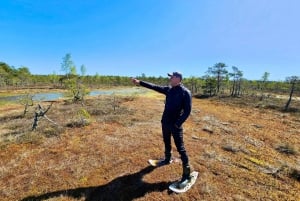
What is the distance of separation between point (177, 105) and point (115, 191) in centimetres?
227

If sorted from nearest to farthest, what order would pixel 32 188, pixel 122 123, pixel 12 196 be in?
pixel 12 196 → pixel 32 188 → pixel 122 123

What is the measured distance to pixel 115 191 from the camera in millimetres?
4051

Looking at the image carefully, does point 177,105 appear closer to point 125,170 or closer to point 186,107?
point 186,107

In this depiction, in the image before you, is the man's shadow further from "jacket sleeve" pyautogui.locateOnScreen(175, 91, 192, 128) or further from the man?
"jacket sleeve" pyautogui.locateOnScreen(175, 91, 192, 128)

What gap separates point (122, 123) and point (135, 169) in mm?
5593

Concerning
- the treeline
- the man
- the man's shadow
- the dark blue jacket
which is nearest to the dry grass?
the man's shadow

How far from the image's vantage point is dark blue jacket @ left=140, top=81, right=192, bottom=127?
12.6ft

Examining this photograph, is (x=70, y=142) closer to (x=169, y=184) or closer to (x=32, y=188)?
(x=32, y=188)

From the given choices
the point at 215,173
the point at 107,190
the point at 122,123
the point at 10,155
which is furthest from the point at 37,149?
the point at 215,173

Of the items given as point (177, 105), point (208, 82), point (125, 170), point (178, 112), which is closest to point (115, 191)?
point (125, 170)

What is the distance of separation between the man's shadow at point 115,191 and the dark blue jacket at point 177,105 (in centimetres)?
147

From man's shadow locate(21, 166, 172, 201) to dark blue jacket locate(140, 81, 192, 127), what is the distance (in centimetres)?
147

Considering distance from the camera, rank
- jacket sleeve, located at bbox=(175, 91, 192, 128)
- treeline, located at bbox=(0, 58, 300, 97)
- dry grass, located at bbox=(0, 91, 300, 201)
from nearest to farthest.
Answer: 1. jacket sleeve, located at bbox=(175, 91, 192, 128)
2. dry grass, located at bbox=(0, 91, 300, 201)
3. treeline, located at bbox=(0, 58, 300, 97)

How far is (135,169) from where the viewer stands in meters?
4.96
